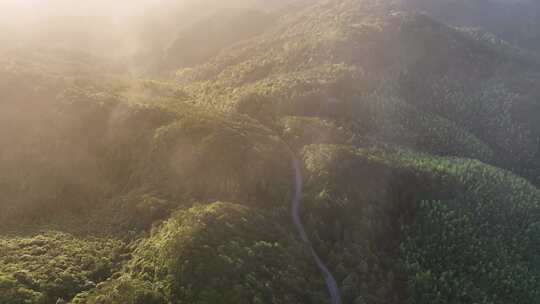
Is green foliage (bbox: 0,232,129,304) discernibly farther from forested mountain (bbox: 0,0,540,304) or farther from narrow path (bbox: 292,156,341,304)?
narrow path (bbox: 292,156,341,304)

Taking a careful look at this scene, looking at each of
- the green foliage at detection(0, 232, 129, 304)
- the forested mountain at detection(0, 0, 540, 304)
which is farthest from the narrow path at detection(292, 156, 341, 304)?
the green foliage at detection(0, 232, 129, 304)

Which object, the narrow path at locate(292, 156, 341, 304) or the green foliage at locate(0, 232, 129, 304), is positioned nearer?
the green foliage at locate(0, 232, 129, 304)

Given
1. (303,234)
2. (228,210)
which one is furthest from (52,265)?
(303,234)

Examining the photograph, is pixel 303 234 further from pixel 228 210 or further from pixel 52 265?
Answer: pixel 52 265

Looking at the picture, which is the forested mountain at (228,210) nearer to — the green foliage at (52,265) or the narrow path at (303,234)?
the green foliage at (52,265)

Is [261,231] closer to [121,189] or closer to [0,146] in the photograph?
[121,189]

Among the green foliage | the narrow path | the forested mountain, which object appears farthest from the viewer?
the narrow path

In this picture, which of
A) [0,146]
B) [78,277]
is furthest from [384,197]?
[0,146]

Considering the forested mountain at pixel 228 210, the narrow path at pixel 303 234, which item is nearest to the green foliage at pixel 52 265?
the forested mountain at pixel 228 210

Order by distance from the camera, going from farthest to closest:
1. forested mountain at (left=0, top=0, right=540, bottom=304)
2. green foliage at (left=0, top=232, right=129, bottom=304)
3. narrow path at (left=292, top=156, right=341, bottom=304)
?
narrow path at (left=292, top=156, right=341, bottom=304) → forested mountain at (left=0, top=0, right=540, bottom=304) → green foliage at (left=0, top=232, right=129, bottom=304)

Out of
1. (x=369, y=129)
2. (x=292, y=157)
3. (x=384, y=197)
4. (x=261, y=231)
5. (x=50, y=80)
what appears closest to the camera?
(x=261, y=231)
